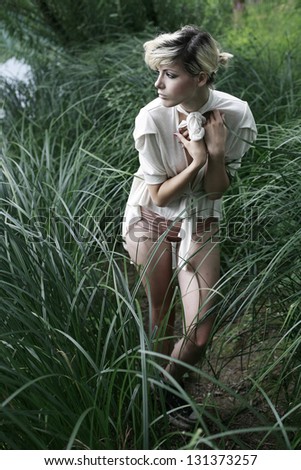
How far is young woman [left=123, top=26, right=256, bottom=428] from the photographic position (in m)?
2.45

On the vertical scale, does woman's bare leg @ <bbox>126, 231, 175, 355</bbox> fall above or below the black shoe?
above

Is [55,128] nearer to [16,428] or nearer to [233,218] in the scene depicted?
[233,218]

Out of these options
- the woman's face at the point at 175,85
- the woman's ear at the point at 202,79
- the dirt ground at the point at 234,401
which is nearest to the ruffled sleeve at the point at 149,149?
the woman's face at the point at 175,85

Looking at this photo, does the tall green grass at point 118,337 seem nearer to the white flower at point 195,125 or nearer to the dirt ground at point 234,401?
the dirt ground at point 234,401

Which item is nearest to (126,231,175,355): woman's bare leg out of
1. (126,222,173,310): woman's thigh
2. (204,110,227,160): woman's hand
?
(126,222,173,310): woman's thigh

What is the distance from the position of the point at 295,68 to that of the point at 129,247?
2.80 metres

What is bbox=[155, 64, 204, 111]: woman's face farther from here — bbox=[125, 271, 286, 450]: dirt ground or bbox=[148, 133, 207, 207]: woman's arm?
bbox=[125, 271, 286, 450]: dirt ground

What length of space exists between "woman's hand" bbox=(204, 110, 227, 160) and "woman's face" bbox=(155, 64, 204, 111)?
0.39 feet

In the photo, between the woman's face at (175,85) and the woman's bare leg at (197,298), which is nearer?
the woman's face at (175,85)

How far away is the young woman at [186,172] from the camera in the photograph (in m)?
2.45

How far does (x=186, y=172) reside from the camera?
2.48 metres

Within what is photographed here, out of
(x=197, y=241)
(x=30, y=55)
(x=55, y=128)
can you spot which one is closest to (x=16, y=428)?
(x=197, y=241)

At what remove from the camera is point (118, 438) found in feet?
7.35

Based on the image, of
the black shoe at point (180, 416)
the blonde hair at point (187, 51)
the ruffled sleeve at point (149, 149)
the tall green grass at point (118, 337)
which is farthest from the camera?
the black shoe at point (180, 416)
